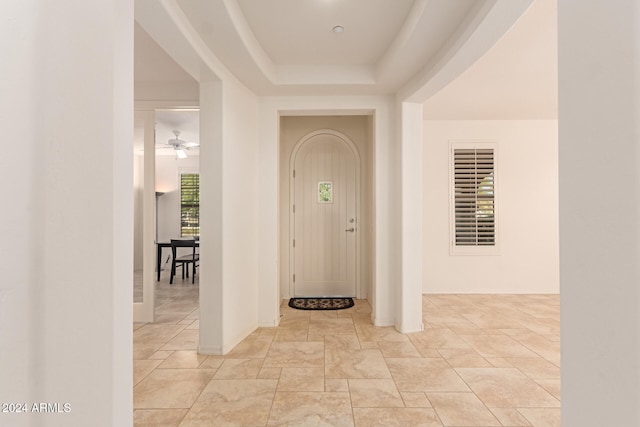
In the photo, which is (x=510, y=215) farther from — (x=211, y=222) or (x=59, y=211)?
(x=59, y=211)

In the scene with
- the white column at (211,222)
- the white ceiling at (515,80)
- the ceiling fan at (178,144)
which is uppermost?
the white ceiling at (515,80)

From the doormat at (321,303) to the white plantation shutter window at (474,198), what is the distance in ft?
6.53

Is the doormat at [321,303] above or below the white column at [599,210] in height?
below

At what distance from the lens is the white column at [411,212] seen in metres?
→ 3.48

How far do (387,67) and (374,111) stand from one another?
0.73 metres

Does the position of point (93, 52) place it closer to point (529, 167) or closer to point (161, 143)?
point (529, 167)

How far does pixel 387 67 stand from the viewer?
9.96 feet

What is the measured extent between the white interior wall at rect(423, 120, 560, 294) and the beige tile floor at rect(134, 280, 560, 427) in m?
1.19

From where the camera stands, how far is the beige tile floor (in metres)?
1.97

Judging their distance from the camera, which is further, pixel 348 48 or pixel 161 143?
pixel 161 143

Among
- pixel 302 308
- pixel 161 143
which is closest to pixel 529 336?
pixel 302 308

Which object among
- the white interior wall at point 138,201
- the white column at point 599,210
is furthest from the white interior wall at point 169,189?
the white column at point 599,210

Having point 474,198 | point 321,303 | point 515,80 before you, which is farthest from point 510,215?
point 321,303

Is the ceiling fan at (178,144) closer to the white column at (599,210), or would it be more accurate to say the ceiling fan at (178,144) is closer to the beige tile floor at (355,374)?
A: the beige tile floor at (355,374)
